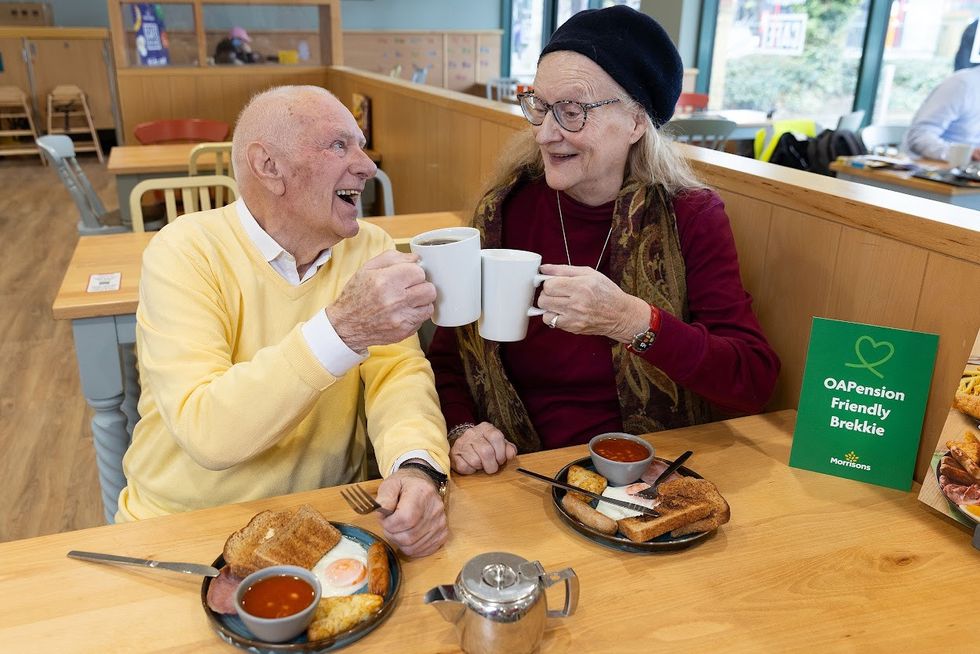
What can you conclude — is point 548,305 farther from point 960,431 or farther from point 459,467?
point 960,431

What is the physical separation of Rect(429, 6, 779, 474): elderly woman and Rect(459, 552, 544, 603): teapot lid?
394 mm

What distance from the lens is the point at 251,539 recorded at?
3.02ft

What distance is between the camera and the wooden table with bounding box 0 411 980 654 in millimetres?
819

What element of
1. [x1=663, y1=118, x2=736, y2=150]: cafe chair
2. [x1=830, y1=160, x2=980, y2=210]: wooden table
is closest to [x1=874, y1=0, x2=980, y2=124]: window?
[x1=663, y1=118, x2=736, y2=150]: cafe chair

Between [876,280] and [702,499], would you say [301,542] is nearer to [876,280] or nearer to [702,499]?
[702,499]

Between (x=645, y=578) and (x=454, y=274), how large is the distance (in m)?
0.43

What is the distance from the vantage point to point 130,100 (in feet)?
17.5

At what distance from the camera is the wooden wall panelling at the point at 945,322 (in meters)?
1.09

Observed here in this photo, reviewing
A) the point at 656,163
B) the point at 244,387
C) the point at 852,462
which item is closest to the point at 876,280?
the point at 852,462

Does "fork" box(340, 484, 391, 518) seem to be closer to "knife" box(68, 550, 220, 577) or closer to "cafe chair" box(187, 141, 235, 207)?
"knife" box(68, 550, 220, 577)

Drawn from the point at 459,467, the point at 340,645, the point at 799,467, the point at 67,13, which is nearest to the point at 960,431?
the point at 799,467

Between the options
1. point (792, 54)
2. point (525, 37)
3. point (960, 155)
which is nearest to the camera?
point (960, 155)

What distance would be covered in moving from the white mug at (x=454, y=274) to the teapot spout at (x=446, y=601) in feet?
1.17

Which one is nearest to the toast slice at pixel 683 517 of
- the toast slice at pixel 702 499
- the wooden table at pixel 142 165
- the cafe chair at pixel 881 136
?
the toast slice at pixel 702 499
